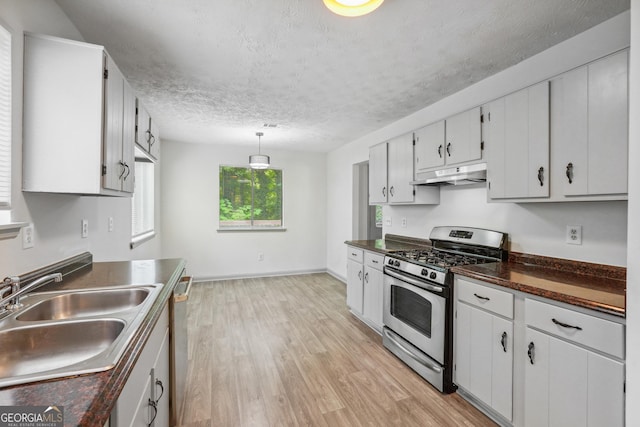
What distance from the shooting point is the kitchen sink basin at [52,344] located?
3.35ft

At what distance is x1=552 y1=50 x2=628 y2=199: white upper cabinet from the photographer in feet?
5.00

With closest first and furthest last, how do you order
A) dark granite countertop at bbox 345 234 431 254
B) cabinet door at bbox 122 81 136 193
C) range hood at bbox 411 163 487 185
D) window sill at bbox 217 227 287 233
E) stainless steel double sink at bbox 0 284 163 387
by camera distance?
1. stainless steel double sink at bbox 0 284 163 387
2. cabinet door at bbox 122 81 136 193
3. range hood at bbox 411 163 487 185
4. dark granite countertop at bbox 345 234 431 254
5. window sill at bbox 217 227 287 233

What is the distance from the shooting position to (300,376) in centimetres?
234

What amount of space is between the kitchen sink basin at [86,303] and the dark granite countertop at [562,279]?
208cm

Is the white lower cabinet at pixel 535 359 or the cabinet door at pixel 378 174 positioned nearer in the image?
the white lower cabinet at pixel 535 359

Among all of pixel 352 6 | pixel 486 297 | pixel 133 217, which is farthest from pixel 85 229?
pixel 486 297

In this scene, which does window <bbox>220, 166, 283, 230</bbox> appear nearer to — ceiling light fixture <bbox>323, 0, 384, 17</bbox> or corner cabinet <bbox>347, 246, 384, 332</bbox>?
corner cabinet <bbox>347, 246, 384, 332</bbox>

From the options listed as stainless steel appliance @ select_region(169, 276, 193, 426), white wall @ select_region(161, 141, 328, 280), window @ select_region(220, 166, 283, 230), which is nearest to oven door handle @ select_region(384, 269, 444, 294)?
stainless steel appliance @ select_region(169, 276, 193, 426)

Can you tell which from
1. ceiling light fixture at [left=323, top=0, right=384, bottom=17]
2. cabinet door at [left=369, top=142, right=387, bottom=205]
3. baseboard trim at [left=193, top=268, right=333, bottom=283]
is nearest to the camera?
ceiling light fixture at [left=323, top=0, right=384, bottom=17]

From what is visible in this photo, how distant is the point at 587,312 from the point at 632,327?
0.19 m

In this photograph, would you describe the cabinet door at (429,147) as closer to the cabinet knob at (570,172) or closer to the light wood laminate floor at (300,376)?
the cabinet knob at (570,172)

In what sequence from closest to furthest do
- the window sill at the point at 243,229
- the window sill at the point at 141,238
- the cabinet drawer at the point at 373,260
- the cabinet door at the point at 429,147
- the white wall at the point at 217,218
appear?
the cabinet door at the point at 429,147, the cabinet drawer at the point at 373,260, the window sill at the point at 141,238, the white wall at the point at 217,218, the window sill at the point at 243,229

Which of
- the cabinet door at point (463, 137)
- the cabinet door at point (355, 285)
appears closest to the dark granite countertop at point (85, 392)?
the cabinet door at point (463, 137)

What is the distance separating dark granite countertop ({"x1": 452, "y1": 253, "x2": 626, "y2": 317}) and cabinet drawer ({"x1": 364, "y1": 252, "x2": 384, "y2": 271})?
38.6 inches
